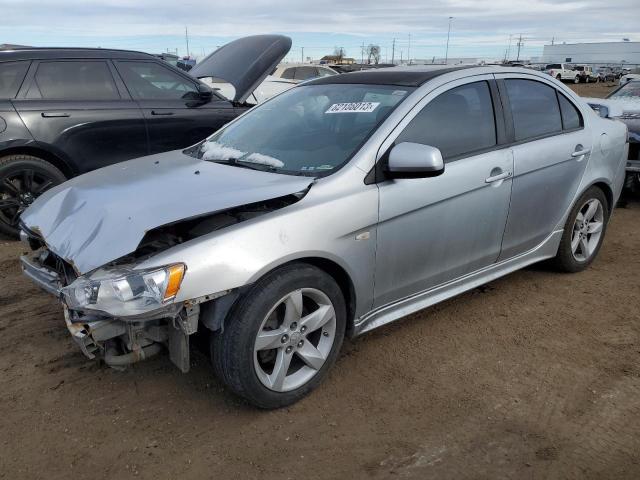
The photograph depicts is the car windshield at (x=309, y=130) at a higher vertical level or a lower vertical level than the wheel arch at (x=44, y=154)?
higher

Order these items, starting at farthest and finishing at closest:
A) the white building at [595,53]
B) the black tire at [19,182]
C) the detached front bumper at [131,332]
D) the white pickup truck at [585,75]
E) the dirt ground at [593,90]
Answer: the white building at [595,53] → the white pickup truck at [585,75] → the dirt ground at [593,90] → the black tire at [19,182] → the detached front bumper at [131,332]

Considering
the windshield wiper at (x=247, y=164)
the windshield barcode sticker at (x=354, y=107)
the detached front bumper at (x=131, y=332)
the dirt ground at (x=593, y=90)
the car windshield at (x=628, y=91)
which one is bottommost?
the dirt ground at (x=593, y=90)

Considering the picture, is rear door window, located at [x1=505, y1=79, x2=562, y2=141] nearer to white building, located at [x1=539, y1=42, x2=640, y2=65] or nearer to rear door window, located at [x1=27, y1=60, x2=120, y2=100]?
rear door window, located at [x1=27, y1=60, x2=120, y2=100]

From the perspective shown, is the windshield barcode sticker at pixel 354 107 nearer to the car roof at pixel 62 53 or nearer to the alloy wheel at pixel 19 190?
the alloy wheel at pixel 19 190

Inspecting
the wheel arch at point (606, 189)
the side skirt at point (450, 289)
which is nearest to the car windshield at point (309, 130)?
the side skirt at point (450, 289)

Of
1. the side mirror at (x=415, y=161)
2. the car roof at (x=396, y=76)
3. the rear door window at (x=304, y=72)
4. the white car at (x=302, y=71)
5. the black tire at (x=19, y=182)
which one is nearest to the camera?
the side mirror at (x=415, y=161)

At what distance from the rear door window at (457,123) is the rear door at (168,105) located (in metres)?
3.69

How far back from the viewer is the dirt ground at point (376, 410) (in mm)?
2510

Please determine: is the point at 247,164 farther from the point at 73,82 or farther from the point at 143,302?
the point at 73,82

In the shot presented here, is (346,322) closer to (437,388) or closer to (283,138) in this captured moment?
(437,388)

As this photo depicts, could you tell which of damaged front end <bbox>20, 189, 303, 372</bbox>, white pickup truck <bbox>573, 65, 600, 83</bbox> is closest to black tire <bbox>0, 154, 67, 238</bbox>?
damaged front end <bbox>20, 189, 303, 372</bbox>

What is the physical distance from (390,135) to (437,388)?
1.41 m

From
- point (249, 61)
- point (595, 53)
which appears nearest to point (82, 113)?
point (249, 61)

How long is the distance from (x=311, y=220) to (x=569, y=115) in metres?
2.62
